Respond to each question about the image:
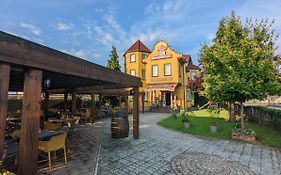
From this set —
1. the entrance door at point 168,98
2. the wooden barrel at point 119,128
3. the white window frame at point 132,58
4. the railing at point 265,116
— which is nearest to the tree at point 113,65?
the white window frame at point 132,58

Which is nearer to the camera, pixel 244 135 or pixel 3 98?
pixel 3 98

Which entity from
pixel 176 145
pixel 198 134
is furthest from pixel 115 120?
pixel 198 134

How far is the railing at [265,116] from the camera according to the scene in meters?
12.7

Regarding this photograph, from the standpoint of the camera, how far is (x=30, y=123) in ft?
17.3

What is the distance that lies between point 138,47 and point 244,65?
25205 mm

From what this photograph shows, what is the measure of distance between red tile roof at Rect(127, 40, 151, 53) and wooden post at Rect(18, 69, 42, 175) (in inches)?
1176

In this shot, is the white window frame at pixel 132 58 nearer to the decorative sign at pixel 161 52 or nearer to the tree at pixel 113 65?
the tree at pixel 113 65

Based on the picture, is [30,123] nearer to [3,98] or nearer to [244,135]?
[3,98]

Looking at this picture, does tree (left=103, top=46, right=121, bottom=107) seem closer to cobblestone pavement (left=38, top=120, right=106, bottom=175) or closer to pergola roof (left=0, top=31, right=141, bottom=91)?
cobblestone pavement (left=38, top=120, right=106, bottom=175)

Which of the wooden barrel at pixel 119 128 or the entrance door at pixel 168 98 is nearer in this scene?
the wooden barrel at pixel 119 128

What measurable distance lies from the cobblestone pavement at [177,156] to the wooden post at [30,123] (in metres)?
1.93

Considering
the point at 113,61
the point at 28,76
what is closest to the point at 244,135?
the point at 28,76

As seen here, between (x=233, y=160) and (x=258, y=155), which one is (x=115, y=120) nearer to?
(x=233, y=160)

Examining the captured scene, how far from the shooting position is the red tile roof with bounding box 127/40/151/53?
3478 centimetres
